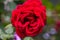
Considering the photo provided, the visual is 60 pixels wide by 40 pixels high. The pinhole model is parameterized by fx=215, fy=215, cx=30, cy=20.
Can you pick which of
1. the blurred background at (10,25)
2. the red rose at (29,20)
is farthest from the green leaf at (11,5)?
the red rose at (29,20)

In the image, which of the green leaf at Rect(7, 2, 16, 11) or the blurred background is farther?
the green leaf at Rect(7, 2, 16, 11)

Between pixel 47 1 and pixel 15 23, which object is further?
pixel 47 1

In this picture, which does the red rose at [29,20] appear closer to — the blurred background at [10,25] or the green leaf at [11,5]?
the blurred background at [10,25]

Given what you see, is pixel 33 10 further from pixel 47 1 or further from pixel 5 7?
pixel 47 1

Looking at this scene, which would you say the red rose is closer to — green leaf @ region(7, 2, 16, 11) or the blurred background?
the blurred background

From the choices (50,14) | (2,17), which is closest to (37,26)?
(2,17)

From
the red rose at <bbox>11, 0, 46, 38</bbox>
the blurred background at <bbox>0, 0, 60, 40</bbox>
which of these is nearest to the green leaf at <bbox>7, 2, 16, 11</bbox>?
the blurred background at <bbox>0, 0, 60, 40</bbox>

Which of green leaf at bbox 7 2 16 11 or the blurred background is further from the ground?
green leaf at bbox 7 2 16 11

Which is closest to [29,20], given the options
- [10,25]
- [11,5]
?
[10,25]
